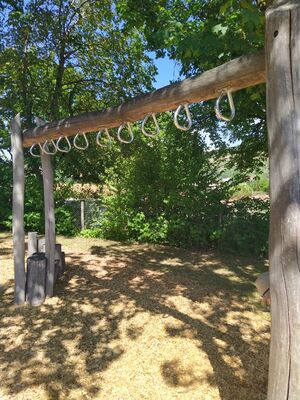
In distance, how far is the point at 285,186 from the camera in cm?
153

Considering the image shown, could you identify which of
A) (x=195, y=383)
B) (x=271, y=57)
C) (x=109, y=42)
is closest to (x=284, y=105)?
(x=271, y=57)

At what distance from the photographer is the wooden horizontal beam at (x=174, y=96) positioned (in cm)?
199

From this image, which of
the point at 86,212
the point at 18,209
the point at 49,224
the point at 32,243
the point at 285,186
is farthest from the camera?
the point at 86,212

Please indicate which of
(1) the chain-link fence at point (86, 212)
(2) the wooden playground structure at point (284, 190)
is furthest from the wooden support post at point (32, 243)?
(1) the chain-link fence at point (86, 212)

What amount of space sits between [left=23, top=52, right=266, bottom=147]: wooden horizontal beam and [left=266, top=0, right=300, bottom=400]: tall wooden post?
14.0 inches

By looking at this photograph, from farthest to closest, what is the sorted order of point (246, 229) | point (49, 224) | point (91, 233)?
point (91, 233)
point (246, 229)
point (49, 224)

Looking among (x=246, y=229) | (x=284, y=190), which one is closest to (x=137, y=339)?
(x=284, y=190)

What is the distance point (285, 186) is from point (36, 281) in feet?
11.6

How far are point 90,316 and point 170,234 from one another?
14.5 feet

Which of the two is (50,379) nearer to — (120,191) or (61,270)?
(61,270)

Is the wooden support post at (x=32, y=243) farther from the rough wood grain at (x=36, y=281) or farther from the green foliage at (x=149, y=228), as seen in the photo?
the green foliage at (x=149, y=228)

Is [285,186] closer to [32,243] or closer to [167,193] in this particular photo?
[32,243]

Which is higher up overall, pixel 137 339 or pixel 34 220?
pixel 34 220

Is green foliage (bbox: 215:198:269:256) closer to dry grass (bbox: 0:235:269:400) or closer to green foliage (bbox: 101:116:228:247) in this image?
green foliage (bbox: 101:116:228:247)
